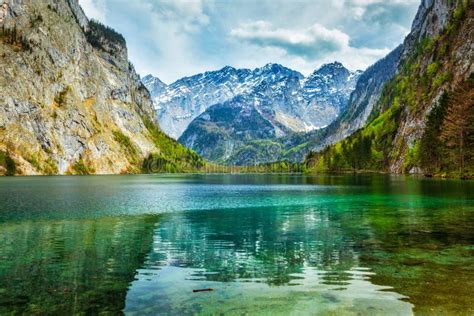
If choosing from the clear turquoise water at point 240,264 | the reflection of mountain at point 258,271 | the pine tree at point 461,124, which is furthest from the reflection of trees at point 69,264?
the pine tree at point 461,124

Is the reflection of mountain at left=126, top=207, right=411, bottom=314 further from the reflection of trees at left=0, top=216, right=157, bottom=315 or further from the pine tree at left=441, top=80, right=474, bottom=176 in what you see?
the pine tree at left=441, top=80, right=474, bottom=176

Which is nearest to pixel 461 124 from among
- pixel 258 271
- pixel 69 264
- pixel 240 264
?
pixel 240 264

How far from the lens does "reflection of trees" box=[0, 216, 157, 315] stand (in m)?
17.0

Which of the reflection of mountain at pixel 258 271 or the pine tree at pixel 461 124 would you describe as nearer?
the reflection of mountain at pixel 258 271

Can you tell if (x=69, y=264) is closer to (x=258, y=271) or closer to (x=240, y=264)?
(x=240, y=264)

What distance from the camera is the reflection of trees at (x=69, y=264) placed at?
17.0 m

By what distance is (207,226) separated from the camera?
41812 mm

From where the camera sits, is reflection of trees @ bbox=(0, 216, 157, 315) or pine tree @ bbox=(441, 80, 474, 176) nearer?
reflection of trees @ bbox=(0, 216, 157, 315)

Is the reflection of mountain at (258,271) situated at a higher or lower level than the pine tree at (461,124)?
lower

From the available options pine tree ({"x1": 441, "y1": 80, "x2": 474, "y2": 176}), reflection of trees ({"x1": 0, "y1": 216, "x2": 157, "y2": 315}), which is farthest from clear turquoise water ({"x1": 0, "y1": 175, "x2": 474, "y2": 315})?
pine tree ({"x1": 441, "y1": 80, "x2": 474, "y2": 176})

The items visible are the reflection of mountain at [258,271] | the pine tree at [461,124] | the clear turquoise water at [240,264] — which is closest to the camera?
the clear turquoise water at [240,264]

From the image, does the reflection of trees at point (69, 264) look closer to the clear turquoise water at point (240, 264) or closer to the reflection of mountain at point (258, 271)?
the clear turquoise water at point (240, 264)

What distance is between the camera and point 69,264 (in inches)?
957

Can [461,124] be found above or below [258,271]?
above
